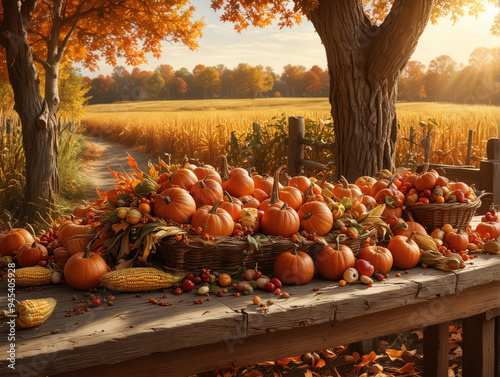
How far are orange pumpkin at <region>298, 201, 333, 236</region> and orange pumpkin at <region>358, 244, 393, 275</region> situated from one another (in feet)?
0.60

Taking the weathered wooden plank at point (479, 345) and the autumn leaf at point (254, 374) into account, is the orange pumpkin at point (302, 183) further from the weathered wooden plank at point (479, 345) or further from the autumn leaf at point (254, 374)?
the autumn leaf at point (254, 374)

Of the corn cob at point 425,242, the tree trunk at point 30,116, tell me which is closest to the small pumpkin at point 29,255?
the corn cob at point 425,242

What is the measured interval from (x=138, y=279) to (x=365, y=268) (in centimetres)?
89

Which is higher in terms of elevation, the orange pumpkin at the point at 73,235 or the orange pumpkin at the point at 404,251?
the orange pumpkin at the point at 73,235

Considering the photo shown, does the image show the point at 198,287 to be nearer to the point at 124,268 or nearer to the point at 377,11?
the point at 124,268

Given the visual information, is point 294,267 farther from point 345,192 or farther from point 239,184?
point 345,192

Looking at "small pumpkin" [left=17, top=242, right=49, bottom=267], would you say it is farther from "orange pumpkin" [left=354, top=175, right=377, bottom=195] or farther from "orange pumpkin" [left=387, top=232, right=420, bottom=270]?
"orange pumpkin" [left=354, top=175, right=377, bottom=195]

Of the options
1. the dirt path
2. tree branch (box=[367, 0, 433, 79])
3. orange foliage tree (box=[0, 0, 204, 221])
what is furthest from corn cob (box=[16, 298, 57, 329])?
the dirt path

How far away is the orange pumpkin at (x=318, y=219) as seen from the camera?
1.99 meters

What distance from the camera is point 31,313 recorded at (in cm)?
147

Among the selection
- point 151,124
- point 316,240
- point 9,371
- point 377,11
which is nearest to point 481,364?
point 316,240

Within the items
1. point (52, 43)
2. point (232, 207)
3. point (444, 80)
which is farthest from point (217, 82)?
point (232, 207)

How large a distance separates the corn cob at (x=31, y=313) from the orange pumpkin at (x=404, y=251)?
139 centimetres

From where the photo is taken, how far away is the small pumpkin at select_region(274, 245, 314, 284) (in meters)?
1.83
